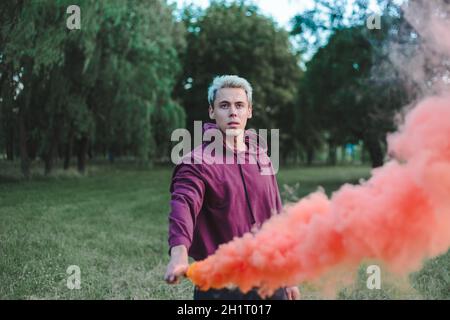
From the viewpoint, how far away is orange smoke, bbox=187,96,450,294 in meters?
2.39

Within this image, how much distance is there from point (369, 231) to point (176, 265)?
3.18 feet

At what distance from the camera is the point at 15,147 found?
13828 millimetres

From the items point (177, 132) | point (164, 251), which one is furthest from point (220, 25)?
point (164, 251)

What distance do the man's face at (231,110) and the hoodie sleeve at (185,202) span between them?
326 millimetres

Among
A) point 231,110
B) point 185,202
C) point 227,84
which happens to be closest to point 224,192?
point 185,202

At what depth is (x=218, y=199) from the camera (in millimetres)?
2785

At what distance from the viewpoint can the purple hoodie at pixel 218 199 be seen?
2.72 m

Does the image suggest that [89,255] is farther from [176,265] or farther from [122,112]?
[122,112]

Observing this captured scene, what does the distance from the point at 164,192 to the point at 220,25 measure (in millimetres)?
22400

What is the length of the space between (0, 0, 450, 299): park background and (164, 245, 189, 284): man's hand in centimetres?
76

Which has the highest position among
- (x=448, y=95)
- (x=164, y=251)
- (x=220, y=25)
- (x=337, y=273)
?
(x=220, y=25)

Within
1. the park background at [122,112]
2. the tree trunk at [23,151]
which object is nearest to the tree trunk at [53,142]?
the park background at [122,112]
